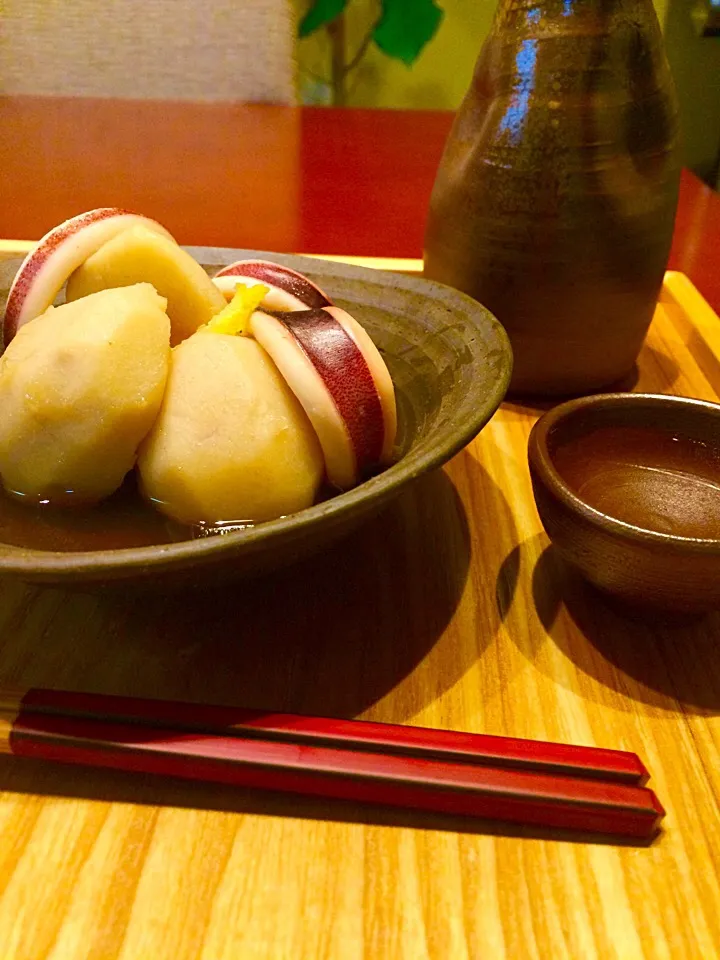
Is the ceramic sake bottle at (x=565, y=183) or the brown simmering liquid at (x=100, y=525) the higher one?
the ceramic sake bottle at (x=565, y=183)

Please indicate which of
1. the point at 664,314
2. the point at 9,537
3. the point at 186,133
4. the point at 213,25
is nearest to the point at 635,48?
the point at 664,314

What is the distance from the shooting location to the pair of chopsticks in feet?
1.58

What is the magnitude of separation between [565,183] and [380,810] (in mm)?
672

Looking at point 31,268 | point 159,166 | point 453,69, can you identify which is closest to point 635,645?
point 31,268

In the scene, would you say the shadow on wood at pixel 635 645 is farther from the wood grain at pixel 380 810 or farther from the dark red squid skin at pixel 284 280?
the dark red squid skin at pixel 284 280

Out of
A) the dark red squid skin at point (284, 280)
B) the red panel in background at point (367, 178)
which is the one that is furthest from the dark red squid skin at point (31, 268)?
the red panel in background at point (367, 178)

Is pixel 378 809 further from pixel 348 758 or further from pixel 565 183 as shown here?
pixel 565 183

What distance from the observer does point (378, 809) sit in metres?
0.50

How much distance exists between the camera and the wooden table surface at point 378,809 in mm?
436

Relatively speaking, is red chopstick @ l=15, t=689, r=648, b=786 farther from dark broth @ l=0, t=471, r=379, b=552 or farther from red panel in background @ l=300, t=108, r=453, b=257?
red panel in background @ l=300, t=108, r=453, b=257

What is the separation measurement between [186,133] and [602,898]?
Result: 2053mm

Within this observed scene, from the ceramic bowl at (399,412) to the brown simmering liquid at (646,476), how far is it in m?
0.11

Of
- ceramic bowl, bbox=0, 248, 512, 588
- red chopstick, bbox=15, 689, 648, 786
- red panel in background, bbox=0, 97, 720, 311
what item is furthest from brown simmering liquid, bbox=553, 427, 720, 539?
red panel in background, bbox=0, 97, 720, 311

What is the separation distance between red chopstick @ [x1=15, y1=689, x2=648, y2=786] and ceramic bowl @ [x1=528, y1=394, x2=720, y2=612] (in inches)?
5.2
